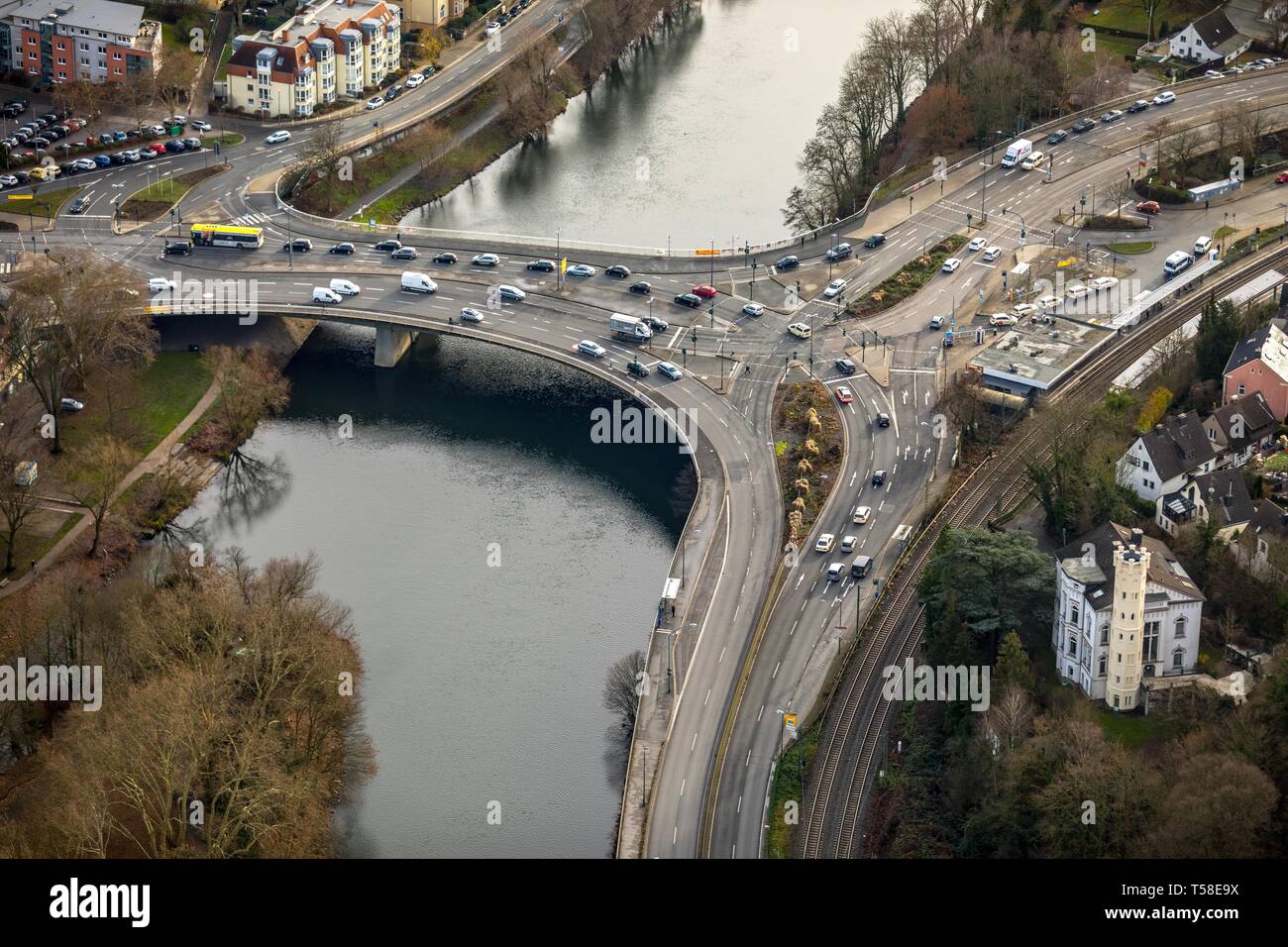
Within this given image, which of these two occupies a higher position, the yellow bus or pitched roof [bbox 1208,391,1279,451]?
the yellow bus

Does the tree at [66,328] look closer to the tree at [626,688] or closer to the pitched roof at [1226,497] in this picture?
the tree at [626,688]

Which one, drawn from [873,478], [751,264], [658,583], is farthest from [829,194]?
[658,583]

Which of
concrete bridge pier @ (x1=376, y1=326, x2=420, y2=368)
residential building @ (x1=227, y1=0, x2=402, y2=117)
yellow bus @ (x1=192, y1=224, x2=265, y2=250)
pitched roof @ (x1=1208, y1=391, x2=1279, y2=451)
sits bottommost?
pitched roof @ (x1=1208, y1=391, x2=1279, y2=451)

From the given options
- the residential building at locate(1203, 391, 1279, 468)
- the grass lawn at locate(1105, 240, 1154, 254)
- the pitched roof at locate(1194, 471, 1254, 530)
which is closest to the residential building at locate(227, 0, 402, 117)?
the grass lawn at locate(1105, 240, 1154, 254)

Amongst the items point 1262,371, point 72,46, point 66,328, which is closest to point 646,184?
point 72,46

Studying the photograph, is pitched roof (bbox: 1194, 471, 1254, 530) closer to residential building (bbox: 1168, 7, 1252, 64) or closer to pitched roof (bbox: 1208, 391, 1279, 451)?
pitched roof (bbox: 1208, 391, 1279, 451)

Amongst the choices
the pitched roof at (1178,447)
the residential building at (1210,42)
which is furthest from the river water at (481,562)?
the residential building at (1210,42)
